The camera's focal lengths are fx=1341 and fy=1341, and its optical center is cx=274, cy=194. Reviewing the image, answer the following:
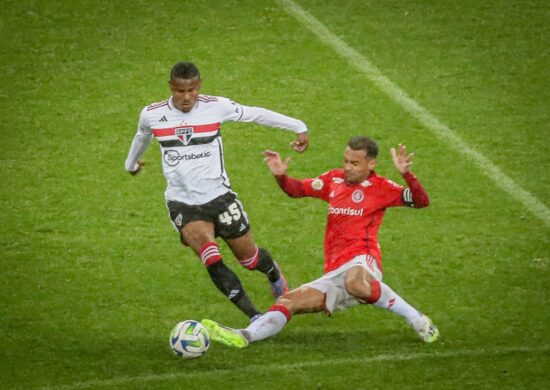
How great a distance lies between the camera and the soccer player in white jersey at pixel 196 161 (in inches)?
432

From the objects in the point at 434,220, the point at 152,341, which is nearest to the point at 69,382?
the point at 152,341

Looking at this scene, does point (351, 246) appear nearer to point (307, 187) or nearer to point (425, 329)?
point (307, 187)

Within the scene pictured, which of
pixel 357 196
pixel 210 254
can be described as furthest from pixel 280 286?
pixel 357 196

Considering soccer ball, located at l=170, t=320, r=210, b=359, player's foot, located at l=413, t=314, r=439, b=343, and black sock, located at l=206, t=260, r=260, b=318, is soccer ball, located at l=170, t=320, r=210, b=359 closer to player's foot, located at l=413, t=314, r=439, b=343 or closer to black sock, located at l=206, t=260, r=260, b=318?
black sock, located at l=206, t=260, r=260, b=318

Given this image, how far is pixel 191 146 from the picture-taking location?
1120 centimetres

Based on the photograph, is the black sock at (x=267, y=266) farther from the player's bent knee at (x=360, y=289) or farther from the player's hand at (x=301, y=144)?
the player's bent knee at (x=360, y=289)

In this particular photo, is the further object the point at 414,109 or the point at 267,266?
the point at 414,109

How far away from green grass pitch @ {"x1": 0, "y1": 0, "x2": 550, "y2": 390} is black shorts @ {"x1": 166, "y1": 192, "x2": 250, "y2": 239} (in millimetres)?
786

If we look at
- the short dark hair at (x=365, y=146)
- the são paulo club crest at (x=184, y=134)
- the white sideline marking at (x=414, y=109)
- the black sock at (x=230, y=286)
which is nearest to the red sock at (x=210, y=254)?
the black sock at (x=230, y=286)

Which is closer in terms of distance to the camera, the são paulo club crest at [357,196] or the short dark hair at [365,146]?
the short dark hair at [365,146]

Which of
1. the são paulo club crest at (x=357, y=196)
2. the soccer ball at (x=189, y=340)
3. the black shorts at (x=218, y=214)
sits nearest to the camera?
the soccer ball at (x=189, y=340)

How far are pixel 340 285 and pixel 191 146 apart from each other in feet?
5.66

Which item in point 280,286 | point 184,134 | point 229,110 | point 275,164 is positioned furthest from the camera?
point 280,286

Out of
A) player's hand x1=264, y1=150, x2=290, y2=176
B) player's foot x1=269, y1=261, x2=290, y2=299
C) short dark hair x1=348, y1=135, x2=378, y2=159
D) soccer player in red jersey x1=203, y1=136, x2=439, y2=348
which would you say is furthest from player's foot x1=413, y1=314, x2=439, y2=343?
player's hand x1=264, y1=150, x2=290, y2=176
